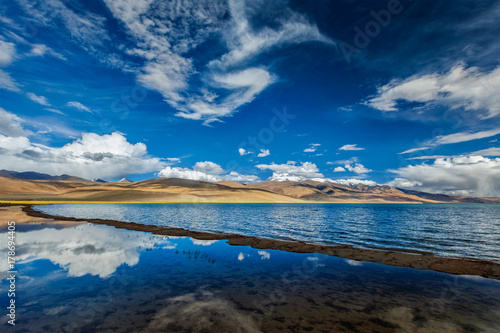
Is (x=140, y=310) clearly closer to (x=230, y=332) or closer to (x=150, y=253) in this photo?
(x=230, y=332)

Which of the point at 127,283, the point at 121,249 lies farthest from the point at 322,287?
the point at 121,249

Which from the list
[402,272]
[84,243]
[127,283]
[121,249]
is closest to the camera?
[127,283]

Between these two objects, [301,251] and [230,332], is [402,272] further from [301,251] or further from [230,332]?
[230,332]

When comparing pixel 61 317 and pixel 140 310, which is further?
pixel 140 310

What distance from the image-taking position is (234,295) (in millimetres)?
10219

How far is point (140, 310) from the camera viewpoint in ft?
27.9

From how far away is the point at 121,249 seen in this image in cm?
1839

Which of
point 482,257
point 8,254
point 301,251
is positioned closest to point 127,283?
point 8,254

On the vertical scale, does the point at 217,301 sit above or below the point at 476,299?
below

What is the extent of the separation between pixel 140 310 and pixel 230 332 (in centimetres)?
372

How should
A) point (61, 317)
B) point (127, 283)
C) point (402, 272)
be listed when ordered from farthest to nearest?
point (402, 272) → point (127, 283) → point (61, 317)

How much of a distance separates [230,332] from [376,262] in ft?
46.1

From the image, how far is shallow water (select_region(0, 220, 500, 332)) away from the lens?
25.4ft

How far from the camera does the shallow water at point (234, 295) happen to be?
774 centimetres
